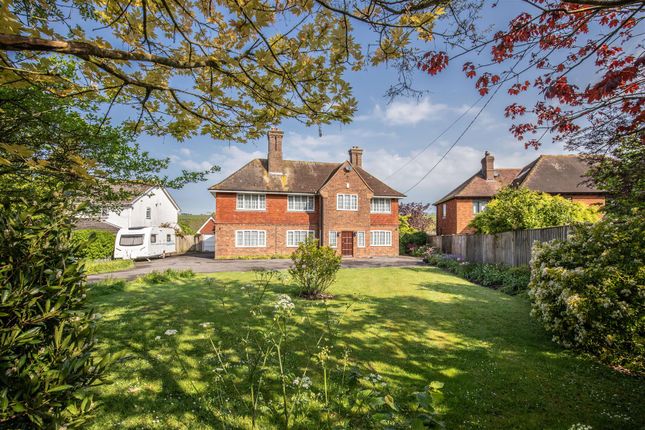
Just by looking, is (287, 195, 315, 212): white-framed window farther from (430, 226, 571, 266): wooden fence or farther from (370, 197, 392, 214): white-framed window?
(430, 226, 571, 266): wooden fence

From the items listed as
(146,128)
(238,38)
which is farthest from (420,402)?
(146,128)

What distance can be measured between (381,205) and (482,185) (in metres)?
11.0

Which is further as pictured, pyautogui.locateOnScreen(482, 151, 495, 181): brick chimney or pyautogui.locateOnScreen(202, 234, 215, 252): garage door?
pyautogui.locateOnScreen(202, 234, 215, 252): garage door

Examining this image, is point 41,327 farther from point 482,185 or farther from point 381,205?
point 482,185

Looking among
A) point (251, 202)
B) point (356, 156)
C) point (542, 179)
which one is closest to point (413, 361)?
point (251, 202)

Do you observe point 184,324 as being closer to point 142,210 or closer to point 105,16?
point 105,16

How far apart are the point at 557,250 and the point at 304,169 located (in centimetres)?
2694

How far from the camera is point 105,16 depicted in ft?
10.9

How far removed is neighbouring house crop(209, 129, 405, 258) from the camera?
92.9ft

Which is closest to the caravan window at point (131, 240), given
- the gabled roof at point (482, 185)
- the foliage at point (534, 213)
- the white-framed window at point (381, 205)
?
the white-framed window at point (381, 205)

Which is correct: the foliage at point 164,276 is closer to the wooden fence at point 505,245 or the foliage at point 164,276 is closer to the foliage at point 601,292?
the foliage at point 601,292

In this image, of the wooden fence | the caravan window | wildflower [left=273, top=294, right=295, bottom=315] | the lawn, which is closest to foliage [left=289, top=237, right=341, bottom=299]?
the lawn

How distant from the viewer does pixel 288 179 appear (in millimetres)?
30531

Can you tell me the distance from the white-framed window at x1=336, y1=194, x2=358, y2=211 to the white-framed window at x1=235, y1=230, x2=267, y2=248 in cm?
729
